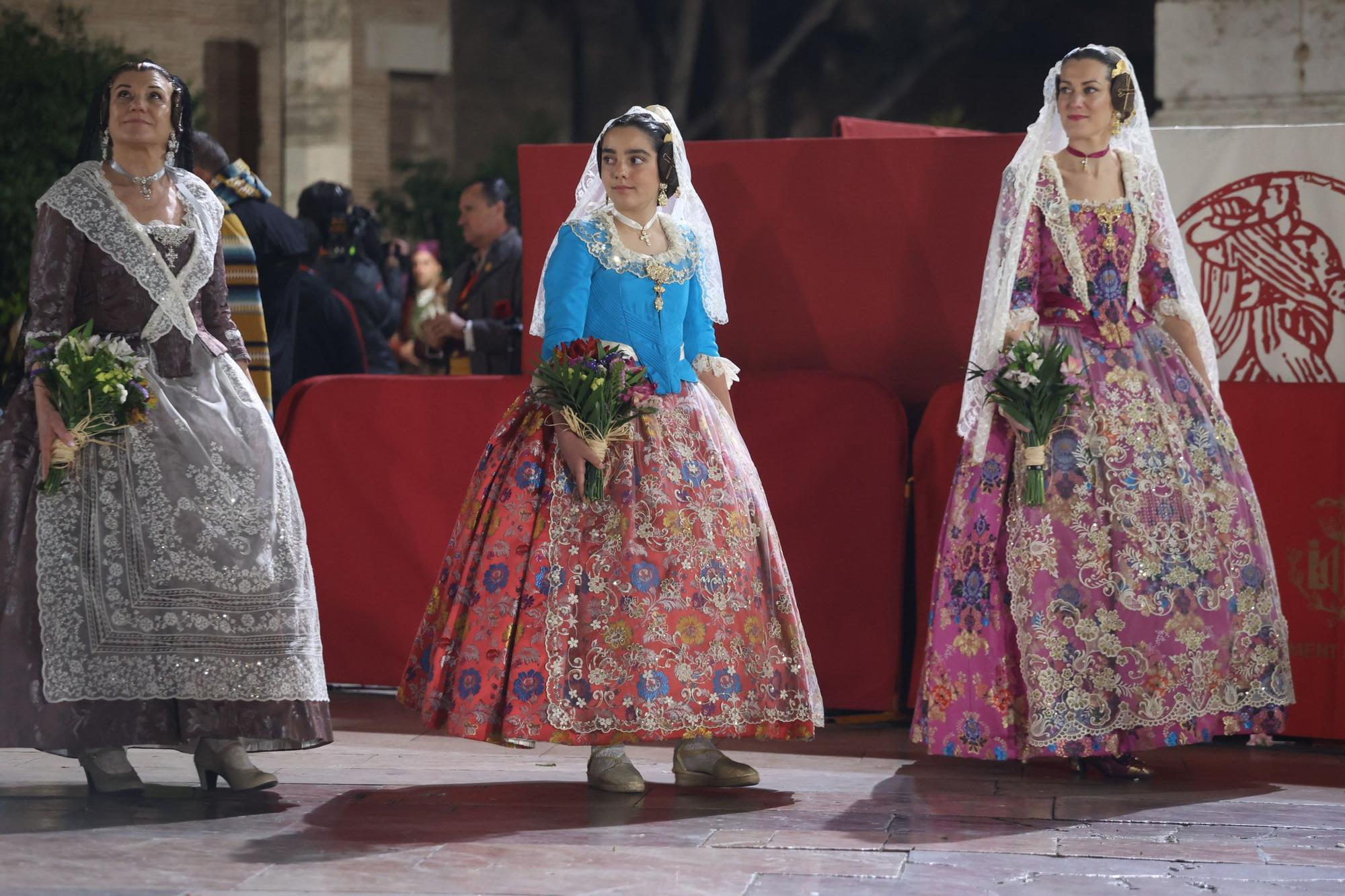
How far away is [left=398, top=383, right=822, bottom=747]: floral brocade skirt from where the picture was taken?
166 inches

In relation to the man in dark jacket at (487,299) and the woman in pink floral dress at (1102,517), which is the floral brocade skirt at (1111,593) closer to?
the woman in pink floral dress at (1102,517)

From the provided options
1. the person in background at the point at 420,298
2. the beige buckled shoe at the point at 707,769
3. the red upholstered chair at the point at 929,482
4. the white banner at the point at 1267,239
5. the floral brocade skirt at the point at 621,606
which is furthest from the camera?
the person in background at the point at 420,298

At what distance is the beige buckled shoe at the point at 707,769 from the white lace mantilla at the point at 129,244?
1.55 metres

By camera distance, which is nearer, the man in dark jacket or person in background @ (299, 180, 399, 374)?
the man in dark jacket

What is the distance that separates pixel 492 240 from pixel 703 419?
8.82ft

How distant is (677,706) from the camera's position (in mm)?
4211

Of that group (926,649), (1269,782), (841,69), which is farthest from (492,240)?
(841,69)

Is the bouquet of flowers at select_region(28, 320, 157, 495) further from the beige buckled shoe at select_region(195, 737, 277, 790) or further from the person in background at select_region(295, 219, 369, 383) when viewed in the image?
the person in background at select_region(295, 219, 369, 383)

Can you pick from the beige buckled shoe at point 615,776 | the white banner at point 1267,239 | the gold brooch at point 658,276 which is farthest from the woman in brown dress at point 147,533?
the white banner at point 1267,239

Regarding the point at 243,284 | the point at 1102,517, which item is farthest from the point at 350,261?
the point at 1102,517

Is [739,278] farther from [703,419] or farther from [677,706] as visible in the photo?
[677,706]

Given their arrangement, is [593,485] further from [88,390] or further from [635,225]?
[88,390]

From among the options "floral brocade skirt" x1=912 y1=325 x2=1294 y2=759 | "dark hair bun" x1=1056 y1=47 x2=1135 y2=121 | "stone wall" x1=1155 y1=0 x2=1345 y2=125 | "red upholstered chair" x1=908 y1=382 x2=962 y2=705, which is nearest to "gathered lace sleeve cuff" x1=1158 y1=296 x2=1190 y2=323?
"floral brocade skirt" x1=912 y1=325 x2=1294 y2=759

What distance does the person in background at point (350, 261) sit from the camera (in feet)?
24.0
